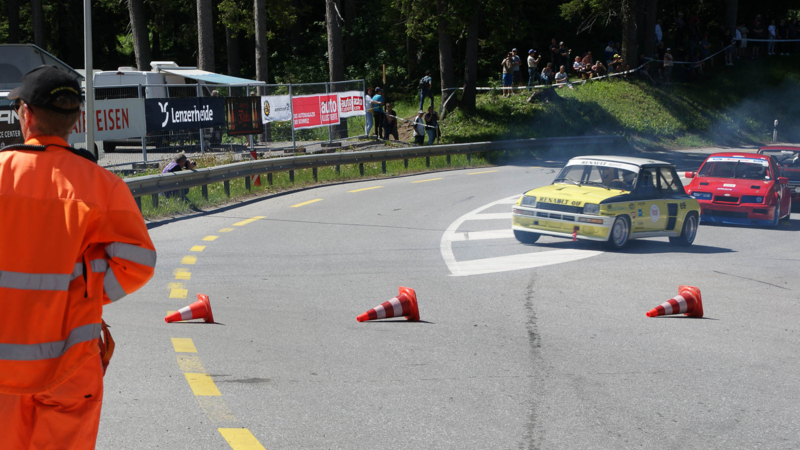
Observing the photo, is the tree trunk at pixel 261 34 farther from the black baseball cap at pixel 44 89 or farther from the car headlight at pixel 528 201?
the black baseball cap at pixel 44 89

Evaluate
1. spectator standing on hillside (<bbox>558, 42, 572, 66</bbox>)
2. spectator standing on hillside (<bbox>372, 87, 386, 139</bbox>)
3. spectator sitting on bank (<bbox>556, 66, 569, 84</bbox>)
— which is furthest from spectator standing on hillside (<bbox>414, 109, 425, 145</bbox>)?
spectator standing on hillside (<bbox>558, 42, 572, 66</bbox>)

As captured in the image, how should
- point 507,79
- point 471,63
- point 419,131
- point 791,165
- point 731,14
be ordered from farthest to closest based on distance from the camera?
1. point 731,14
2. point 507,79
3. point 471,63
4. point 419,131
5. point 791,165

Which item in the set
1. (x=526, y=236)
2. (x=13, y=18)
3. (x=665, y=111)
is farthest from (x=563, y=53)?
(x=13, y=18)

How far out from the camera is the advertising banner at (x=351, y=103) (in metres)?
28.2

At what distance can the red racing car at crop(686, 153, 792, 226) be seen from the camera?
1599 centimetres

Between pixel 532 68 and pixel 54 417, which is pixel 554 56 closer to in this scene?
pixel 532 68

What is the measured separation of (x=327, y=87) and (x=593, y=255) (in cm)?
1659

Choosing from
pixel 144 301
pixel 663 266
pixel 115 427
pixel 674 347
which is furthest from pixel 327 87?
pixel 115 427

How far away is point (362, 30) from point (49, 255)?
4743cm

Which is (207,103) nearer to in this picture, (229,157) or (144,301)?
(229,157)

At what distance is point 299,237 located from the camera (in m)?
13.0

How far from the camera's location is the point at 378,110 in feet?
99.4

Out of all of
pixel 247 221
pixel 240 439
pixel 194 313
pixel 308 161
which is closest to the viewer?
pixel 240 439

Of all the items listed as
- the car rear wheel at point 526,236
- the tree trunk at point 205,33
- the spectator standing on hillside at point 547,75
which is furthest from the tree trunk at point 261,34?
the car rear wheel at point 526,236
